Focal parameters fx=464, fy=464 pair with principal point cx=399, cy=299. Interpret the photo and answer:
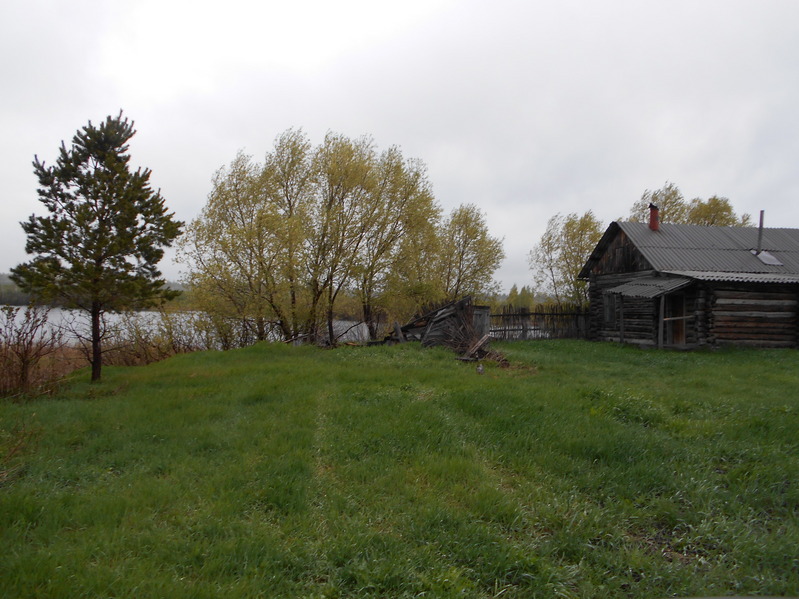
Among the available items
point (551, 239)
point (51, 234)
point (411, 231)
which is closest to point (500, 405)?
point (51, 234)

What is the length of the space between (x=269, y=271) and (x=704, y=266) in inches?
793

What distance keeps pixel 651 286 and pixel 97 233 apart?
66.0 feet

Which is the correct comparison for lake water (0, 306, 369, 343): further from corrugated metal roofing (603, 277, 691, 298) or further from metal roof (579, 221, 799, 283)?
metal roof (579, 221, 799, 283)

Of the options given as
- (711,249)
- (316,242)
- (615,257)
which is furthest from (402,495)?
(711,249)

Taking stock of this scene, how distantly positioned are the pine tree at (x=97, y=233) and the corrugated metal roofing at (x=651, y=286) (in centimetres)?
1741

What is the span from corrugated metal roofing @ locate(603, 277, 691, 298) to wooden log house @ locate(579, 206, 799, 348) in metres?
0.04

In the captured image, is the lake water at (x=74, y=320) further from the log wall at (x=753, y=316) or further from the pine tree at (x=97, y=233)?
the log wall at (x=753, y=316)

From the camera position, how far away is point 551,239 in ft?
116

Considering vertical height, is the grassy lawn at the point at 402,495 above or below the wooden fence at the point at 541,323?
below

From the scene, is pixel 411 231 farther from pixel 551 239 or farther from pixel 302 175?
pixel 551 239

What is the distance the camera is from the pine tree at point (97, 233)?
10039mm

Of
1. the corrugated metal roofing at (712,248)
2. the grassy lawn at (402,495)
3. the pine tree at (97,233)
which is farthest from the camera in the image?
the corrugated metal roofing at (712,248)

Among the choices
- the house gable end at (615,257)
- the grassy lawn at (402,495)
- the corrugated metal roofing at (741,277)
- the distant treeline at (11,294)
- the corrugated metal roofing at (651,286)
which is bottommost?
the grassy lawn at (402,495)

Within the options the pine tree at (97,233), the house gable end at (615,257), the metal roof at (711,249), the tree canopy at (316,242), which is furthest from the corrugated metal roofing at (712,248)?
the pine tree at (97,233)
